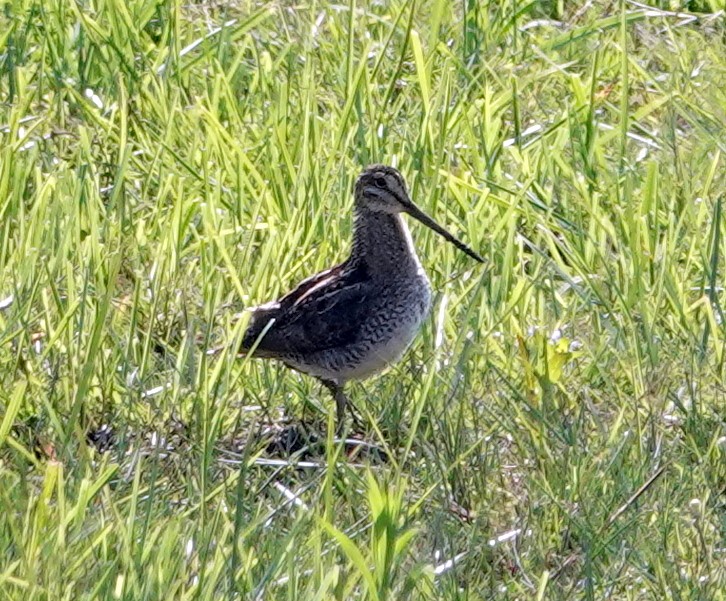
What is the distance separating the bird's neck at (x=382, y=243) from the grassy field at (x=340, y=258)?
0.51 feet

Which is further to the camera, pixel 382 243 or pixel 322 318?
pixel 382 243

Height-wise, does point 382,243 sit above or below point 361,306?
above

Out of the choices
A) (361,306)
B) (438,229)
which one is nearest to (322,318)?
(361,306)

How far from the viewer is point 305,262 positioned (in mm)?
5391

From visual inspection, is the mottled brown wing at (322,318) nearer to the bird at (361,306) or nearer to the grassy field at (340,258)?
the bird at (361,306)

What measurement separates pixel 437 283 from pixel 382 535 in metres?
2.23

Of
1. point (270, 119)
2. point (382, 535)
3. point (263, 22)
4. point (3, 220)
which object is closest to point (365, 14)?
point (263, 22)

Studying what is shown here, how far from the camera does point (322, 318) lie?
196 inches

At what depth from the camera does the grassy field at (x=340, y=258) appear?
363 centimetres

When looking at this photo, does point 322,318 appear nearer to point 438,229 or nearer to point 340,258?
point 438,229

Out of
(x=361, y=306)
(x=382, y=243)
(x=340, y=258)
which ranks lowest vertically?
(x=340, y=258)

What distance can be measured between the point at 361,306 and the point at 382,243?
19cm

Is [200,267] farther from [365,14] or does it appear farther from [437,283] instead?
[365,14]

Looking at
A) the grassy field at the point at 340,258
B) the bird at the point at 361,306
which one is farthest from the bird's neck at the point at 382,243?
the grassy field at the point at 340,258
